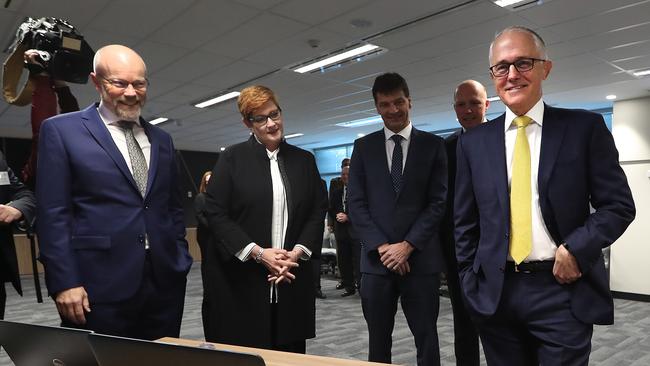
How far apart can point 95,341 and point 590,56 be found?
565cm

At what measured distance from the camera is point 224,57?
5.10 metres

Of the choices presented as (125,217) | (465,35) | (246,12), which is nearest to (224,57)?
(246,12)

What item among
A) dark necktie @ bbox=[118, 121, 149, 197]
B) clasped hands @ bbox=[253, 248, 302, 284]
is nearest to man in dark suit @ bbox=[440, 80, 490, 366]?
clasped hands @ bbox=[253, 248, 302, 284]

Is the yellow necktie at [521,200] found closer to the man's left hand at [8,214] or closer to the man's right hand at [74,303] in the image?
the man's right hand at [74,303]

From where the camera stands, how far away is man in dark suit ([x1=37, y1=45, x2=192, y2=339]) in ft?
4.96

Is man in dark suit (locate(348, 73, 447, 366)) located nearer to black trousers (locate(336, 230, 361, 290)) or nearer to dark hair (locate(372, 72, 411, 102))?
dark hair (locate(372, 72, 411, 102))

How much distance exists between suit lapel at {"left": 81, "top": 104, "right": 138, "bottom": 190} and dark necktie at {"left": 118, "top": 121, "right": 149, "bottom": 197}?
0.05 metres

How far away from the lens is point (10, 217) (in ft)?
5.35

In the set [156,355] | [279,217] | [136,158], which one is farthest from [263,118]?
[156,355]

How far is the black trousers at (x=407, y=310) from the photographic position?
2.04 meters

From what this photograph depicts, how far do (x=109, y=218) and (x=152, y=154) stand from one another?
0.96 feet

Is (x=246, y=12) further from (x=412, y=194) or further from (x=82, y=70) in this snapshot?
(x=412, y=194)

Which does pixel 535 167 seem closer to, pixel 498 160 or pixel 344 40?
pixel 498 160

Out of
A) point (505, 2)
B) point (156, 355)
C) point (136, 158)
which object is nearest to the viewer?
point (156, 355)
